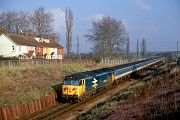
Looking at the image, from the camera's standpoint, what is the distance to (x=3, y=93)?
30969 mm

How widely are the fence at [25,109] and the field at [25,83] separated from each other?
45.5 inches

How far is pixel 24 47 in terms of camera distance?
79.2 meters

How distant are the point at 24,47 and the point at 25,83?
4382 centimetres

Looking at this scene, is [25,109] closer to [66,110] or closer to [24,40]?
[66,110]

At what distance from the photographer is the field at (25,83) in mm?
→ 30158

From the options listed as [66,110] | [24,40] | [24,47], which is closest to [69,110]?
[66,110]

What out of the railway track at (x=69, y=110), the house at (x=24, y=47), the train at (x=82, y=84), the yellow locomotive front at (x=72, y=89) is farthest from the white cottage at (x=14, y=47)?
the yellow locomotive front at (x=72, y=89)

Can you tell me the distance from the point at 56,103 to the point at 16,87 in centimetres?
491

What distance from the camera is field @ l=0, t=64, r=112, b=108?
30158 millimetres

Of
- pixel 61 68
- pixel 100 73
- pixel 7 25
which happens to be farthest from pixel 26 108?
pixel 7 25

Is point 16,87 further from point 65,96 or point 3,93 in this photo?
point 65,96

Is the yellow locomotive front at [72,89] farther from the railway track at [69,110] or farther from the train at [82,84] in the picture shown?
the railway track at [69,110]

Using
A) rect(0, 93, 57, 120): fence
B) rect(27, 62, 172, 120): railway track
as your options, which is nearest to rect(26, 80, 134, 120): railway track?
rect(27, 62, 172, 120): railway track

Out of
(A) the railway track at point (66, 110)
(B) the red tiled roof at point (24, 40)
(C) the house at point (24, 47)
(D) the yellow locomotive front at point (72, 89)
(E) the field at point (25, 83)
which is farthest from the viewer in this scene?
(B) the red tiled roof at point (24, 40)
